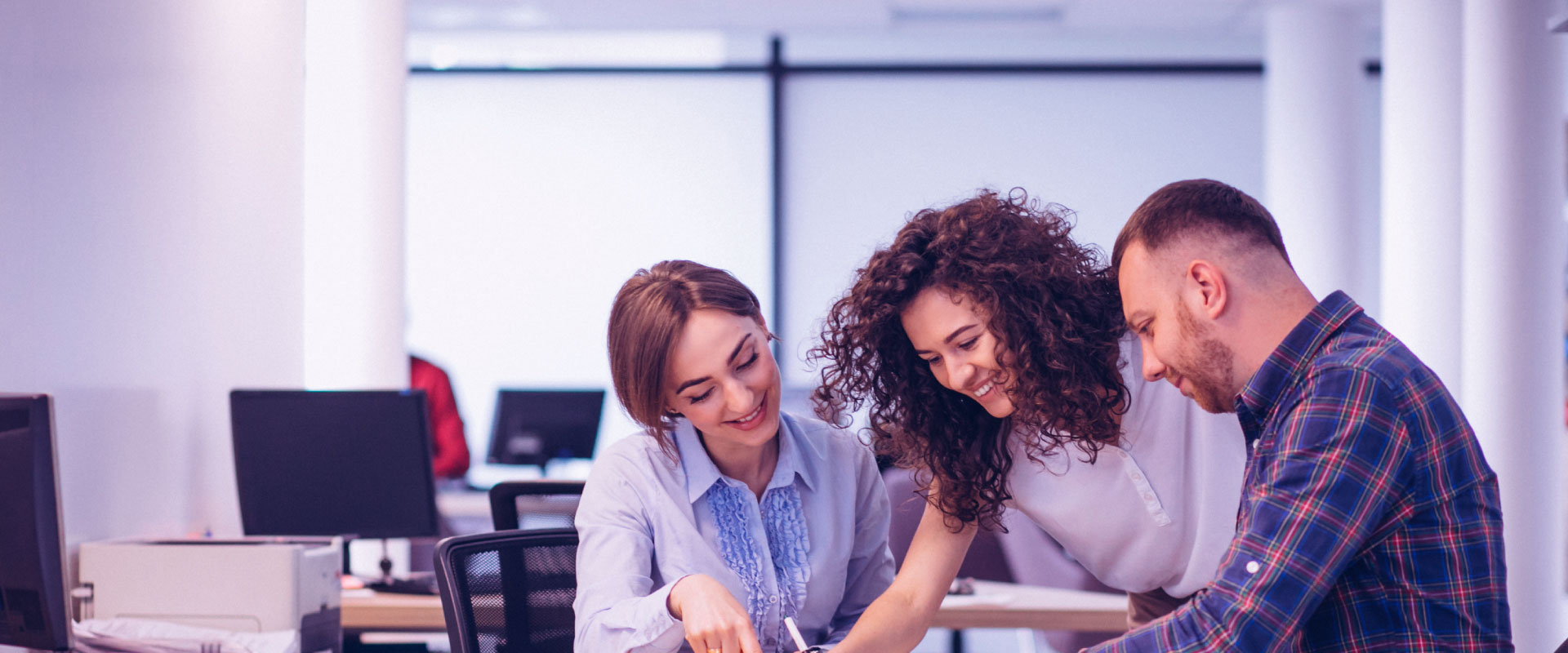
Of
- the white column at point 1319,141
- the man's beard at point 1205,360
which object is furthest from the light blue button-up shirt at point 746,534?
the white column at point 1319,141

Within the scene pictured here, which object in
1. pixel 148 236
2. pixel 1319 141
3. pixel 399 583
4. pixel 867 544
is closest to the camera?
pixel 867 544

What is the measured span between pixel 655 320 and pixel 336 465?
149 centimetres

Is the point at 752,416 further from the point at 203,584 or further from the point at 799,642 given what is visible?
the point at 203,584

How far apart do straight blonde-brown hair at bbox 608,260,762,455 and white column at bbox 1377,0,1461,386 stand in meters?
3.52

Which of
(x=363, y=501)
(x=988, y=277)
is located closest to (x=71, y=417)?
(x=363, y=501)

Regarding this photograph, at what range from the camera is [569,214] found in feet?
22.0

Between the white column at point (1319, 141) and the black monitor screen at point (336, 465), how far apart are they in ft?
13.9

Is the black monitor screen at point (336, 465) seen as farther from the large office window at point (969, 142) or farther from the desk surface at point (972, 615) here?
the large office window at point (969, 142)

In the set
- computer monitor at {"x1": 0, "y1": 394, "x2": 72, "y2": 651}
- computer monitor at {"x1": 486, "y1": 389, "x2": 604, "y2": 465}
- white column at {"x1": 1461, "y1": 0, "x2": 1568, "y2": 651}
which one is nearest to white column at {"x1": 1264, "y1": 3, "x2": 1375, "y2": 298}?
white column at {"x1": 1461, "y1": 0, "x2": 1568, "y2": 651}

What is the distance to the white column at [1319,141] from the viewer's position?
564 centimetres

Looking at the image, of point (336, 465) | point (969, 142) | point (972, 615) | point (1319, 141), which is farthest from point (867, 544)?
point (969, 142)

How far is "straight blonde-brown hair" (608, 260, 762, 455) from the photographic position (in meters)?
1.75

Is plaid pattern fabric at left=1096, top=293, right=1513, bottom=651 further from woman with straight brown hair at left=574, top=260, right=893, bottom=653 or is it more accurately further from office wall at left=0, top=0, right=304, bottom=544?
office wall at left=0, top=0, right=304, bottom=544

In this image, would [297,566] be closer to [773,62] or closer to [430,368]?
[430,368]
